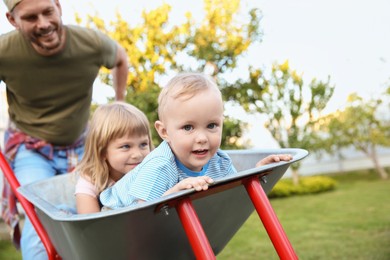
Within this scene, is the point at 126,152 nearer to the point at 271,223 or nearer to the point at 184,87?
the point at 184,87

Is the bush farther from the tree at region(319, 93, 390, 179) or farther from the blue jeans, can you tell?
the blue jeans

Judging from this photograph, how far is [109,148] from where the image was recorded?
75.8 inches

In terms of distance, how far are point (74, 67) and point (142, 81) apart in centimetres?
598

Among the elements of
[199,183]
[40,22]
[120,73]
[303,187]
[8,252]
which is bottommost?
[303,187]

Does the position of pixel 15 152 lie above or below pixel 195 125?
above

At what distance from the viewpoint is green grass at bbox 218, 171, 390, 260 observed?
Result: 14.0 feet

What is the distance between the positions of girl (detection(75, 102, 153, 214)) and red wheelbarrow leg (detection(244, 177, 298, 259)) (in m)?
0.63

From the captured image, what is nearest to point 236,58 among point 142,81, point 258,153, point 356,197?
point 142,81

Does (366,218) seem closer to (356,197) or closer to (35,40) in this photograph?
(356,197)

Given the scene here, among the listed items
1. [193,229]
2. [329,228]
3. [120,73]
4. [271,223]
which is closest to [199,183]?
[193,229]

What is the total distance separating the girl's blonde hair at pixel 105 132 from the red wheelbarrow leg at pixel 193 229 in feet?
2.18

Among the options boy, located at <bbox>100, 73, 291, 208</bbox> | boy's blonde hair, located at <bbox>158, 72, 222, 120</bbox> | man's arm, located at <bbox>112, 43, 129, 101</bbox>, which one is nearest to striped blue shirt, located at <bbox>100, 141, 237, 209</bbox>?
boy, located at <bbox>100, 73, 291, 208</bbox>

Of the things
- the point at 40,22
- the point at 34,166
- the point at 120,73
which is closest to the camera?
the point at 40,22

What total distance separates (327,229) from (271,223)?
14.3 ft
